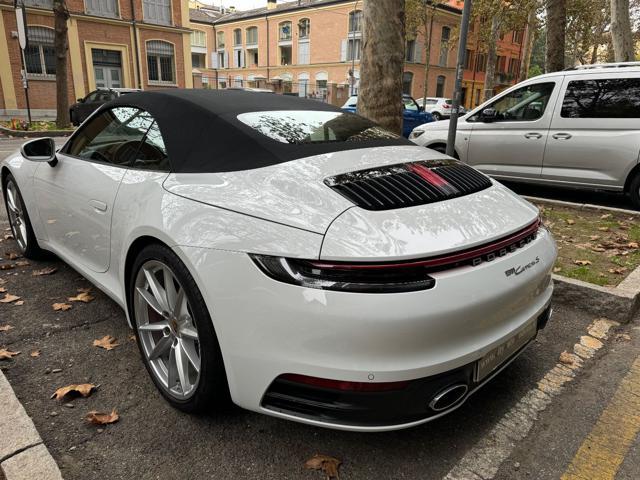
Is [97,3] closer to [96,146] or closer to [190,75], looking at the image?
[190,75]

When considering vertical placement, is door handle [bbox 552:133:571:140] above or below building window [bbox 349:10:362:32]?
below

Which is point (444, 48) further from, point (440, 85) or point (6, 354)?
point (6, 354)

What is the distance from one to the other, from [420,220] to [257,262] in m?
0.65

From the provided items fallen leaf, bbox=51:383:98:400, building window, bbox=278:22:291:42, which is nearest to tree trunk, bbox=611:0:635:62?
fallen leaf, bbox=51:383:98:400

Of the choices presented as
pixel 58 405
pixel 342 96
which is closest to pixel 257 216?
pixel 58 405

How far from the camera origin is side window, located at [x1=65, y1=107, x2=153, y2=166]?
279 cm

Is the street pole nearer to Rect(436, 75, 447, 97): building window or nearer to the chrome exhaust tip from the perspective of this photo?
the chrome exhaust tip

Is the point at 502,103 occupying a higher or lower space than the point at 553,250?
higher

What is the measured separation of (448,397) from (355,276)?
61 centimetres

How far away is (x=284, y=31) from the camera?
49375mm

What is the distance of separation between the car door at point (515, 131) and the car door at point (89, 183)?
5.51 metres

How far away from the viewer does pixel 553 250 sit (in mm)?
2402

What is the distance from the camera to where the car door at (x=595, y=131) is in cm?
594

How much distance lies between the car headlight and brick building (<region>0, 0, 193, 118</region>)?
2676cm
